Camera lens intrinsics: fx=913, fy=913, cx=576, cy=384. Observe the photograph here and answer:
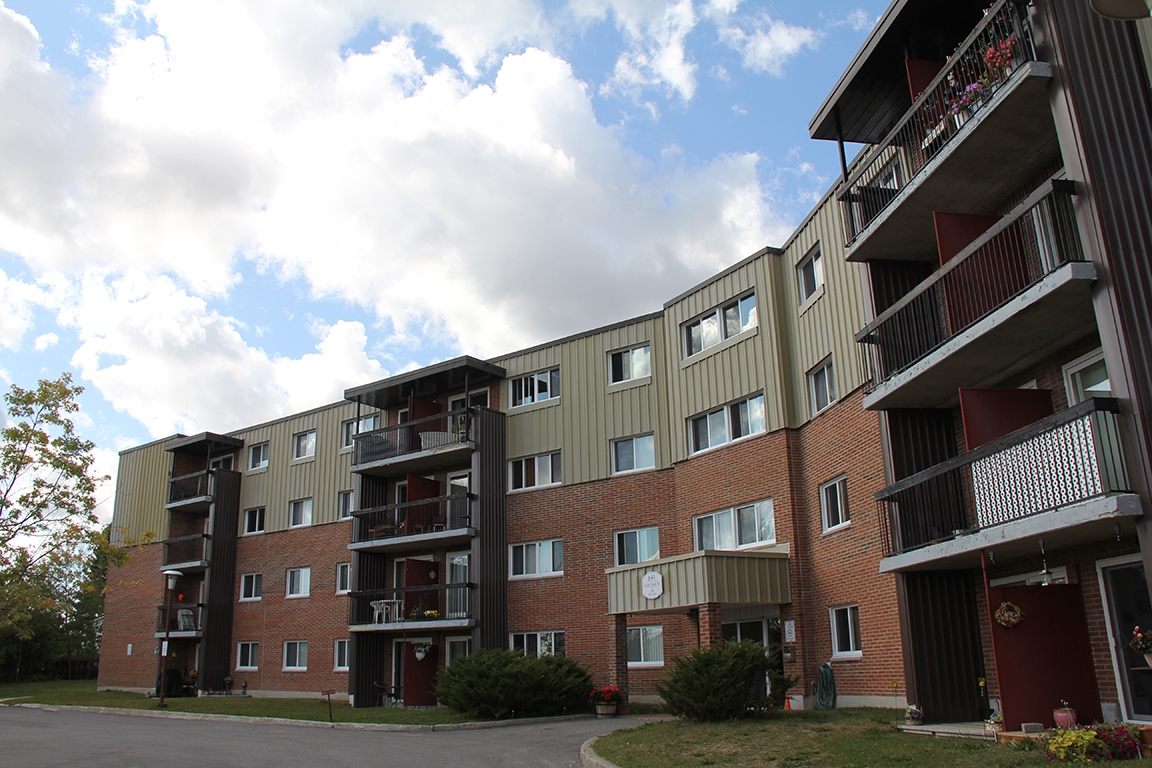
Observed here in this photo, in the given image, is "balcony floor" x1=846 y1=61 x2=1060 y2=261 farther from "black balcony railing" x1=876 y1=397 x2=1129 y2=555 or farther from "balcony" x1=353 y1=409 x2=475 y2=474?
"balcony" x1=353 y1=409 x2=475 y2=474

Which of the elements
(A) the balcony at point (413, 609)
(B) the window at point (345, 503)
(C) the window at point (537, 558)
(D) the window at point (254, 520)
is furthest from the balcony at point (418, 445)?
(D) the window at point (254, 520)

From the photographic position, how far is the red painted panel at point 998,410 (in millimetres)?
13586

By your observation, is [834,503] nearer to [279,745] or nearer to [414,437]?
[279,745]

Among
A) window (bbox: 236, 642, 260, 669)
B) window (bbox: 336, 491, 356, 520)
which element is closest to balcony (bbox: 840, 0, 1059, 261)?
window (bbox: 336, 491, 356, 520)

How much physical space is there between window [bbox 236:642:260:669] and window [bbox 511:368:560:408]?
15751 mm

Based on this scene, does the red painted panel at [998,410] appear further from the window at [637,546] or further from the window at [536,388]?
the window at [536,388]

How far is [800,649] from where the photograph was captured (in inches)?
830

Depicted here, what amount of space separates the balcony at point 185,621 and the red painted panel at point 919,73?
33113mm

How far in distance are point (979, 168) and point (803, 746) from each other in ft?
29.8

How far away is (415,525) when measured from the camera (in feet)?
99.5

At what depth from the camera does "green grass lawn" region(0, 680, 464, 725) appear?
22.8 metres

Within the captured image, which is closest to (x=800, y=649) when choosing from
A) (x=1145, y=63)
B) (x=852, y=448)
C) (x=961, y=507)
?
(x=852, y=448)

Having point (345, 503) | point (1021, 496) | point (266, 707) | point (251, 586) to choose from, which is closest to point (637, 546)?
point (266, 707)

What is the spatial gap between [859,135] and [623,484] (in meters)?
12.5
